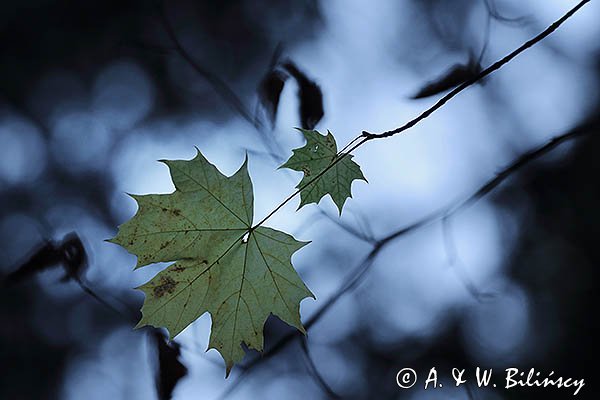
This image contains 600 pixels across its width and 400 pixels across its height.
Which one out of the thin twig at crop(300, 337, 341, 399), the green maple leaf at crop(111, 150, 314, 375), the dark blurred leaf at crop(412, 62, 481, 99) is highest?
the dark blurred leaf at crop(412, 62, 481, 99)

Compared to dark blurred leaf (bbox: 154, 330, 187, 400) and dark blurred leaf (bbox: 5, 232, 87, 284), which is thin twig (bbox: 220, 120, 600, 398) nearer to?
dark blurred leaf (bbox: 154, 330, 187, 400)

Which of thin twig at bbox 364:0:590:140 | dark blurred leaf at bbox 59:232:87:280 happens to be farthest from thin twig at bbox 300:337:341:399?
thin twig at bbox 364:0:590:140

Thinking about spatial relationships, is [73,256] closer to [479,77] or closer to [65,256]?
[65,256]

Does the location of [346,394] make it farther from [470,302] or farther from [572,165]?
[572,165]

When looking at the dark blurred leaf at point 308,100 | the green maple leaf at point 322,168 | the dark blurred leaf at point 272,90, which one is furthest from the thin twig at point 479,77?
the dark blurred leaf at point 272,90

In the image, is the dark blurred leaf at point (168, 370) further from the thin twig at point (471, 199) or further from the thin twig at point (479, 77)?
the thin twig at point (479, 77)

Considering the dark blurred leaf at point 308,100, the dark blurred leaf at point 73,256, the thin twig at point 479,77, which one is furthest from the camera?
the dark blurred leaf at point 73,256
